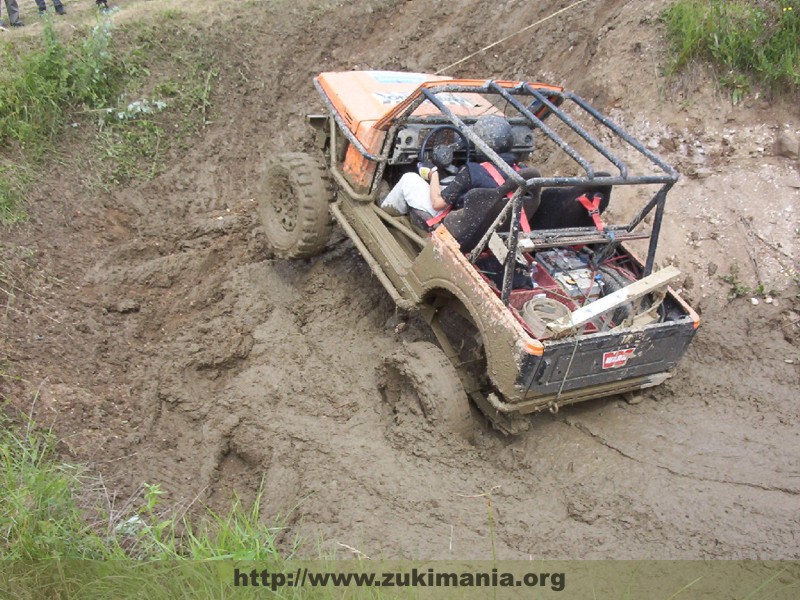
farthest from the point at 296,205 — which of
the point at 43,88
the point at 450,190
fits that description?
the point at 43,88

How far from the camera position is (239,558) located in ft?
9.93

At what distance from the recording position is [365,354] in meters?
5.17

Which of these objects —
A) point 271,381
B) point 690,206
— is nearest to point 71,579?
point 271,381

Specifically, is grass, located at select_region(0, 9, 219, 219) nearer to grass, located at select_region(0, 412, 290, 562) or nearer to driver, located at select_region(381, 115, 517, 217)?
driver, located at select_region(381, 115, 517, 217)

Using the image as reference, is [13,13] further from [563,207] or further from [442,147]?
[563,207]

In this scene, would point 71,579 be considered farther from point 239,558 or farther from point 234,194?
point 234,194

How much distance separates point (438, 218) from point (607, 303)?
1.33m

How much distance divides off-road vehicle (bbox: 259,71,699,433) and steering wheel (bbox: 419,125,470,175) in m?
0.01

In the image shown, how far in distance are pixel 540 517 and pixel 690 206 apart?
11.1 ft

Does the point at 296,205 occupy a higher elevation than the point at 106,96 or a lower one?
lower

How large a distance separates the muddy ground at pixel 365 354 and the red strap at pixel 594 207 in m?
1.17

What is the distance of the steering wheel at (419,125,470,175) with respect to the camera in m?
4.67

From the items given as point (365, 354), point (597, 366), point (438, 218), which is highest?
point (438, 218)

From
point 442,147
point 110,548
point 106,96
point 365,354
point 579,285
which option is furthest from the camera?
point 106,96
